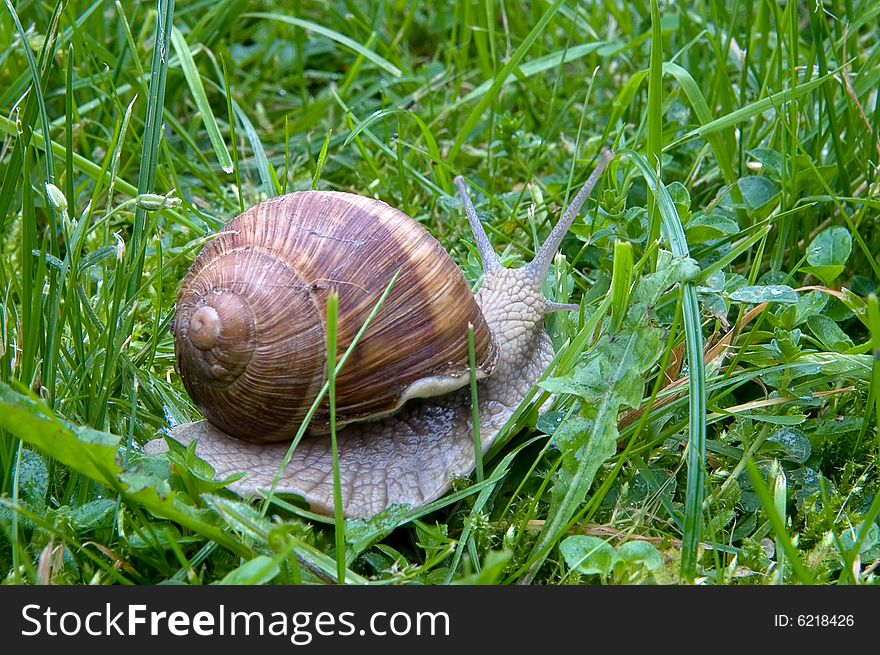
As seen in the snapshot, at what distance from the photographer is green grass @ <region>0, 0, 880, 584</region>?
1.72 meters

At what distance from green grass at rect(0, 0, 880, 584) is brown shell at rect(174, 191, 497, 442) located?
6.0 inches

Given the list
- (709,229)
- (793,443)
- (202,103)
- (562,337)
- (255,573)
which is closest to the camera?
(255,573)

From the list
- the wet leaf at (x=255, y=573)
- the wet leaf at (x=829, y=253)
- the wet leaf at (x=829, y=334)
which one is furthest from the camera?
the wet leaf at (x=829, y=253)

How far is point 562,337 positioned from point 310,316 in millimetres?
680

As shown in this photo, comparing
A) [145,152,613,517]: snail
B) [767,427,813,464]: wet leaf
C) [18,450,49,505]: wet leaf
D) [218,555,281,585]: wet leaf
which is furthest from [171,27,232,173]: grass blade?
[767,427,813,464]: wet leaf

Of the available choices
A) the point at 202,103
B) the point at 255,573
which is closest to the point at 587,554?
the point at 255,573

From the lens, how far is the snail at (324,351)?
81.4 inches

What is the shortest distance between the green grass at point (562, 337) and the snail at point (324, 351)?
0.33 feet

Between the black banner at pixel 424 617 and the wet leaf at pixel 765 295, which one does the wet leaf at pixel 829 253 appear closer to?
the wet leaf at pixel 765 295

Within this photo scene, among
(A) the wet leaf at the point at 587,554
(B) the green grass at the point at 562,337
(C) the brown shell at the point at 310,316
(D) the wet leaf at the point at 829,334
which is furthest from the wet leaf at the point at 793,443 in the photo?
(C) the brown shell at the point at 310,316

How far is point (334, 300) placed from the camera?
145cm

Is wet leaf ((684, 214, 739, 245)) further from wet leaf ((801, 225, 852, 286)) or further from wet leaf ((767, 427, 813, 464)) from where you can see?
wet leaf ((767, 427, 813, 464))

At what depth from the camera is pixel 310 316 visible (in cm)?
208

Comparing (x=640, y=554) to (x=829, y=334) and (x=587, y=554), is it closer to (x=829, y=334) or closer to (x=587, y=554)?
(x=587, y=554)
